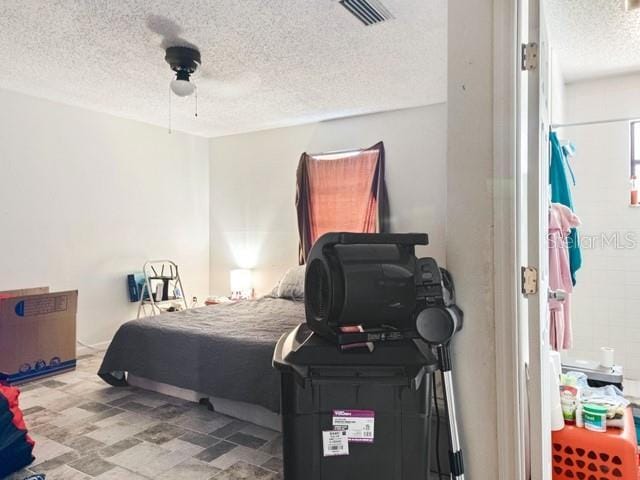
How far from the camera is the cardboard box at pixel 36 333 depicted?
317 cm

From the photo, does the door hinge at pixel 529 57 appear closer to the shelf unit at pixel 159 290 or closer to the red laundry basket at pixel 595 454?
the red laundry basket at pixel 595 454

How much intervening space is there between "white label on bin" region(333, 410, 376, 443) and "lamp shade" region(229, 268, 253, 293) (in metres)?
4.00

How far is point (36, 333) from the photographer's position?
335cm

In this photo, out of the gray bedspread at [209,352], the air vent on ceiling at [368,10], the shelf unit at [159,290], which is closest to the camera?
the air vent on ceiling at [368,10]

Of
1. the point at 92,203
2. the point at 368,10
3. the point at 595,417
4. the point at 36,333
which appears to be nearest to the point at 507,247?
the point at 595,417

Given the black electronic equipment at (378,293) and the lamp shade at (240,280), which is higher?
the black electronic equipment at (378,293)

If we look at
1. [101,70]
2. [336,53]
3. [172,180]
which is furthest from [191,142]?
[336,53]

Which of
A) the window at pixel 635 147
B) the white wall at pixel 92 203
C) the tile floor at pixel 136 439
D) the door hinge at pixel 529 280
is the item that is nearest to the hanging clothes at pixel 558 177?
the door hinge at pixel 529 280

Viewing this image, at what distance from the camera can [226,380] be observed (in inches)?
99.7

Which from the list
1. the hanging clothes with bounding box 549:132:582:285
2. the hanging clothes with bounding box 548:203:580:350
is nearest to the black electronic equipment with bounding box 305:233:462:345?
the hanging clothes with bounding box 548:203:580:350

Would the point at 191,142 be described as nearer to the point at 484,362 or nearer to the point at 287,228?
the point at 287,228

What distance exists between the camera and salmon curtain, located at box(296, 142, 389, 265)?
167 inches

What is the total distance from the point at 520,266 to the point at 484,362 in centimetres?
32

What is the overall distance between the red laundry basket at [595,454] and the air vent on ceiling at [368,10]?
6.96ft
